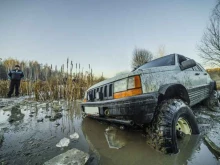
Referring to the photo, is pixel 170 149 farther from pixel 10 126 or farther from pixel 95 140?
pixel 10 126

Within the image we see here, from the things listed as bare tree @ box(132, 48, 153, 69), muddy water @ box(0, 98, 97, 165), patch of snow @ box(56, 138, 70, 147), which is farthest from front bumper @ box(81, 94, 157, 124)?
bare tree @ box(132, 48, 153, 69)

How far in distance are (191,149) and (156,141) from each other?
0.51 metres

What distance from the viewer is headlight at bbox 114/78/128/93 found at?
1891 millimetres

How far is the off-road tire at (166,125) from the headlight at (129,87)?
398mm

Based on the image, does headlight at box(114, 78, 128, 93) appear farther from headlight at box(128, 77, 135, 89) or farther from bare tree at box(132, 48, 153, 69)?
bare tree at box(132, 48, 153, 69)

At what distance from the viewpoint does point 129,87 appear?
1821 mm

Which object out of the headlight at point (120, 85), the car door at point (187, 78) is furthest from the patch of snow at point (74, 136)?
the car door at point (187, 78)

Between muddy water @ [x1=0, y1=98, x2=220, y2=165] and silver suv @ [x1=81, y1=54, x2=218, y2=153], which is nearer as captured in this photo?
muddy water @ [x1=0, y1=98, x2=220, y2=165]

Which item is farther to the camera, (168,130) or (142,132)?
(142,132)

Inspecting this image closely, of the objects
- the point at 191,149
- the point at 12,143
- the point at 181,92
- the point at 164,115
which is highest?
the point at 181,92

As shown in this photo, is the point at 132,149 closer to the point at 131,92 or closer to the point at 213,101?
the point at 131,92

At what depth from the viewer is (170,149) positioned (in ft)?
5.11

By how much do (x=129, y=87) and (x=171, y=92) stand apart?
731 millimetres

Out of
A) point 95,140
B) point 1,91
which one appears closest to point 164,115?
point 95,140
